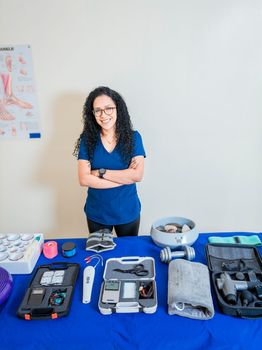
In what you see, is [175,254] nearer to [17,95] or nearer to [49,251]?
[49,251]

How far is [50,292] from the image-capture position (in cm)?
105

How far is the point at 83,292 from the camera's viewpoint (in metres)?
1.06

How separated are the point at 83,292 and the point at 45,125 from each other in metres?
1.42

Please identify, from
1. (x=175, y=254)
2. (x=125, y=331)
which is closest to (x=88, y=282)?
(x=125, y=331)

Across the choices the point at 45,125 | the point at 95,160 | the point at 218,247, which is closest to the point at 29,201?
the point at 45,125

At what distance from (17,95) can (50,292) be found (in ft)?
5.04

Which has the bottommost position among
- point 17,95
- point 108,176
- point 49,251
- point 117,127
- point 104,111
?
point 49,251

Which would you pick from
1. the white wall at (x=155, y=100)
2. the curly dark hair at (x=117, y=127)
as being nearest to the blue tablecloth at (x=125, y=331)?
the curly dark hair at (x=117, y=127)

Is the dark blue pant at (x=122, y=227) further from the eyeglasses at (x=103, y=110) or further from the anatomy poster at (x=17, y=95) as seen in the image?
the anatomy poster at (x=17, y=95)

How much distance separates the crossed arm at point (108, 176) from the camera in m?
1.60

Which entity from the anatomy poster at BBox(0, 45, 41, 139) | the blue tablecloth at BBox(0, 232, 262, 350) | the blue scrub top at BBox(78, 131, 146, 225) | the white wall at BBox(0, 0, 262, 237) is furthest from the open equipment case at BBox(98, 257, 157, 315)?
the anatomy poster at BBox(0, 45, 41, 139)

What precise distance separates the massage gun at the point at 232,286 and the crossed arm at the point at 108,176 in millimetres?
794

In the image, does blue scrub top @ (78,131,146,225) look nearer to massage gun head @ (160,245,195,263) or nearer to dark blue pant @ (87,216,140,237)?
dark blue pant @ (87,216,140,237)

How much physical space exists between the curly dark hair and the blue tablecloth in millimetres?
933
